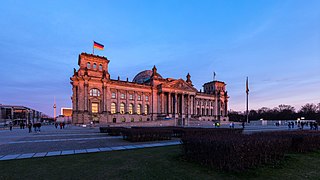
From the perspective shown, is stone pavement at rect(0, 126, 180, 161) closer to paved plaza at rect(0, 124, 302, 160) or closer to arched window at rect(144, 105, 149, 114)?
paved plaza at rect(0, 124, 302, 160)

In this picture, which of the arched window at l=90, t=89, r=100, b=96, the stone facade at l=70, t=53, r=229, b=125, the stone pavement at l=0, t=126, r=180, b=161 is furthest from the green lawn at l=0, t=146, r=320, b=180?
the arched window at l=90, t=89, r=100, b=96

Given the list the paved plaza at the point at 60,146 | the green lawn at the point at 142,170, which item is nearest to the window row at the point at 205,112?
the paved plaza at the point at 60,146

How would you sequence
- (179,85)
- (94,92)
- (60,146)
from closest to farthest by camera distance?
(60,146) < (94,92) < (179,85)

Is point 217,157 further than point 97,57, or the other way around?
point 97,57

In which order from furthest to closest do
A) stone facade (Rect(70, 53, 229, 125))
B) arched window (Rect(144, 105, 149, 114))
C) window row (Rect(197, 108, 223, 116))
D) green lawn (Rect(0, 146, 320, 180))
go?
window row (Rect(197, 108, 223, 116))
arched window (Rect(144, 105, 149, 114))
stone facade (Rect(70, 53, 229, 125))
green lawn (Rect(0, 146, 320, 180))

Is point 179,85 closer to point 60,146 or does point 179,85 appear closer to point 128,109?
point 128,109

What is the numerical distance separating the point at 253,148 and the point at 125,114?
232ft

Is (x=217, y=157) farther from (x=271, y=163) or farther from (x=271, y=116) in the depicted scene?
(x=271, y=116)

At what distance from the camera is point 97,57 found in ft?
231

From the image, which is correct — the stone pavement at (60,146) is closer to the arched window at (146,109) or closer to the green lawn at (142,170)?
the green lawn at (142,170)

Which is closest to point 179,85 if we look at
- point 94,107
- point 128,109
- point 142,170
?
point 128,109

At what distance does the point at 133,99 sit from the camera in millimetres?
79688

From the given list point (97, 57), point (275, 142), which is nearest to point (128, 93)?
point (97, 57)

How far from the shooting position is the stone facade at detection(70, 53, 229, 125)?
65500 mm
